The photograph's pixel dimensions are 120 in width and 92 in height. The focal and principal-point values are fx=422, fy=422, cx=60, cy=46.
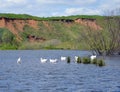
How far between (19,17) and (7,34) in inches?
1136

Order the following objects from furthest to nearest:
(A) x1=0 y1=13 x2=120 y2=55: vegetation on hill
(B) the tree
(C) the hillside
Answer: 1. (C) the hillside
2. (A) x1=0 y1=13 x2=120 y2=55: vegetation on hill
3. (B) the tree

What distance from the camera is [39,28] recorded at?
181750mm

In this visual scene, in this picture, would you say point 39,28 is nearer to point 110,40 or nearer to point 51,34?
point 51,34

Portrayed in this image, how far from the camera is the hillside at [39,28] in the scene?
159 meters

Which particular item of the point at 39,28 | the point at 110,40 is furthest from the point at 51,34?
the point at 110,40

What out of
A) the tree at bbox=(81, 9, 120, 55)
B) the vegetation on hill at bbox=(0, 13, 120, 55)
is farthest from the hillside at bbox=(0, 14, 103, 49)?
the tree at bbox=(81, 9, 120, 55)

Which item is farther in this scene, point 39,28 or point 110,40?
point 39,28

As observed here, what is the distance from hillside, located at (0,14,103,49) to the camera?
15875cm

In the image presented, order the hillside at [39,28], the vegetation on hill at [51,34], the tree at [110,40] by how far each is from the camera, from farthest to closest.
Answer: the hillside at [39,28] → the vegetation on hill at [51,34] → the tree at [110,40]

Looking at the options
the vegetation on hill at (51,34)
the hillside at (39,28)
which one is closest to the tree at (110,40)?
the vegetation on hill at (51,34)

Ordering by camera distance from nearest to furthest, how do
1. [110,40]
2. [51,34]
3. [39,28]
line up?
[110,40] → [51,34] → [39,28]

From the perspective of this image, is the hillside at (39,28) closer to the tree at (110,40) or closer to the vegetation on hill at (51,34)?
the vegetation on hill at (51,34)

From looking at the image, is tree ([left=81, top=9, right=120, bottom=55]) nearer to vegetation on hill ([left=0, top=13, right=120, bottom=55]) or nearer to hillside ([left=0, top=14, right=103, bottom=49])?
vegetation on hill ([left=0, top=13, right=120, bottom=55])

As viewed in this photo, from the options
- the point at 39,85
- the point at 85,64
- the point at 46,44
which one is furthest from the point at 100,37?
the point at 46,44
